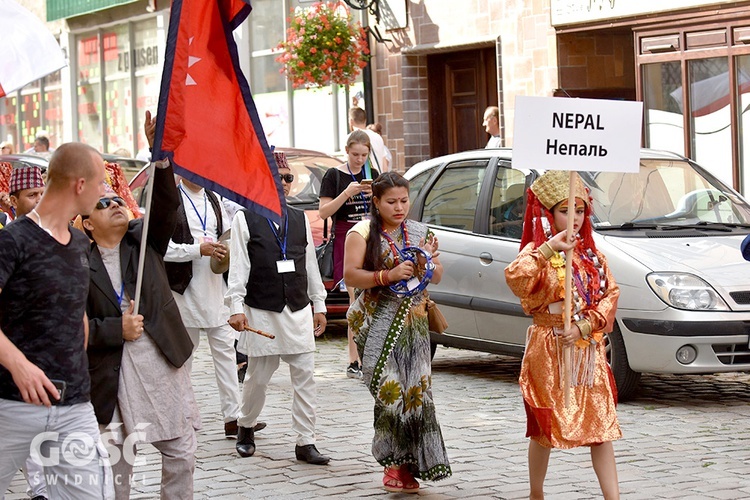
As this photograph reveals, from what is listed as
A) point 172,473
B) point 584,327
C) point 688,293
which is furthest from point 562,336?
point 688,293

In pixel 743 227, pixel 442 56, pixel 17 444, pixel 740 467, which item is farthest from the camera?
pixel 442 56

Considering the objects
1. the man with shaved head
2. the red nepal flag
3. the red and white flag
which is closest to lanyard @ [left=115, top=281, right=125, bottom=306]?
the red nepal flag

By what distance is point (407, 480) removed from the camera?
24.3 feet

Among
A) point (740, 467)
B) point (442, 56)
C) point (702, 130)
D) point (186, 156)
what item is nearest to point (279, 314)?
point (186, 156)

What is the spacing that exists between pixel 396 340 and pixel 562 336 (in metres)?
1.14

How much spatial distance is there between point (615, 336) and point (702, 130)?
7.70 m

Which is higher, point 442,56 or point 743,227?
point 442,56

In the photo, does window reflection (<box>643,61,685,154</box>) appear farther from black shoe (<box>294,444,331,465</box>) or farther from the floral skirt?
the floral skirt

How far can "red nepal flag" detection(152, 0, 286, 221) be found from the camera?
645cm

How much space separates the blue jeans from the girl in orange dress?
7.36ft

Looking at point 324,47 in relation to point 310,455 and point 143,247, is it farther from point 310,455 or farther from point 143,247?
point 143,247

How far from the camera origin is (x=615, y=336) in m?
9.69

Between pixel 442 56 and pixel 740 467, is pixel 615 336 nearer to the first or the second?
pixel 740 467

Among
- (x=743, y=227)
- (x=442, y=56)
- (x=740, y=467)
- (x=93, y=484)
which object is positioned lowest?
(x=740, y=467)
